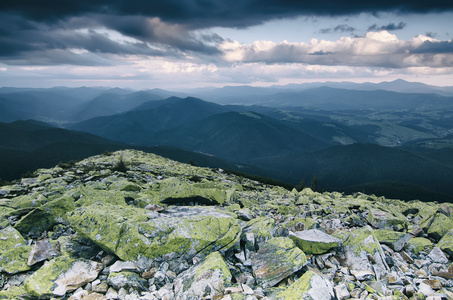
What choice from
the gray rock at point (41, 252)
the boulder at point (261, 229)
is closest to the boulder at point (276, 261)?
the boulder at point (261, 229)

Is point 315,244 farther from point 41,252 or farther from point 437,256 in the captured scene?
point 41,252

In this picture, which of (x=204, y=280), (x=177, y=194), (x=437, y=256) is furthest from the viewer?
(x=177, y=194)

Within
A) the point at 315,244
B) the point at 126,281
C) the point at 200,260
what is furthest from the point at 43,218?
the point at 315,244

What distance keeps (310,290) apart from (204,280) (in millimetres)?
3520

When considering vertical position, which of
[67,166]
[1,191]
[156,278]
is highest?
[156,278]

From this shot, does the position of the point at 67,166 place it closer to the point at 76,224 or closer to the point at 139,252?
the point at 76,224

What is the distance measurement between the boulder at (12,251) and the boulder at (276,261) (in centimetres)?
944

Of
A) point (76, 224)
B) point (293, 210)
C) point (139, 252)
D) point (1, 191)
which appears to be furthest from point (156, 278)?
point (1, 191)

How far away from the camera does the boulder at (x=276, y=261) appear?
886 centimetres

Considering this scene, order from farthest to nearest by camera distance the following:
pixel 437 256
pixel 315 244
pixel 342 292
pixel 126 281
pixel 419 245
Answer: pixel 419 245
pixel 437 256
pixel 315 244
pixel 126 281
pixel 342 292

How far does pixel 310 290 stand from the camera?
7.16m

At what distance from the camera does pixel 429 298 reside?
8031 mm

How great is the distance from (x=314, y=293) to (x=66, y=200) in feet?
47.0

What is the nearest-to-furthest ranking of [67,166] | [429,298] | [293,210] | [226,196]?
[429,298] < [293,210] < [226,196] < [67,166]
